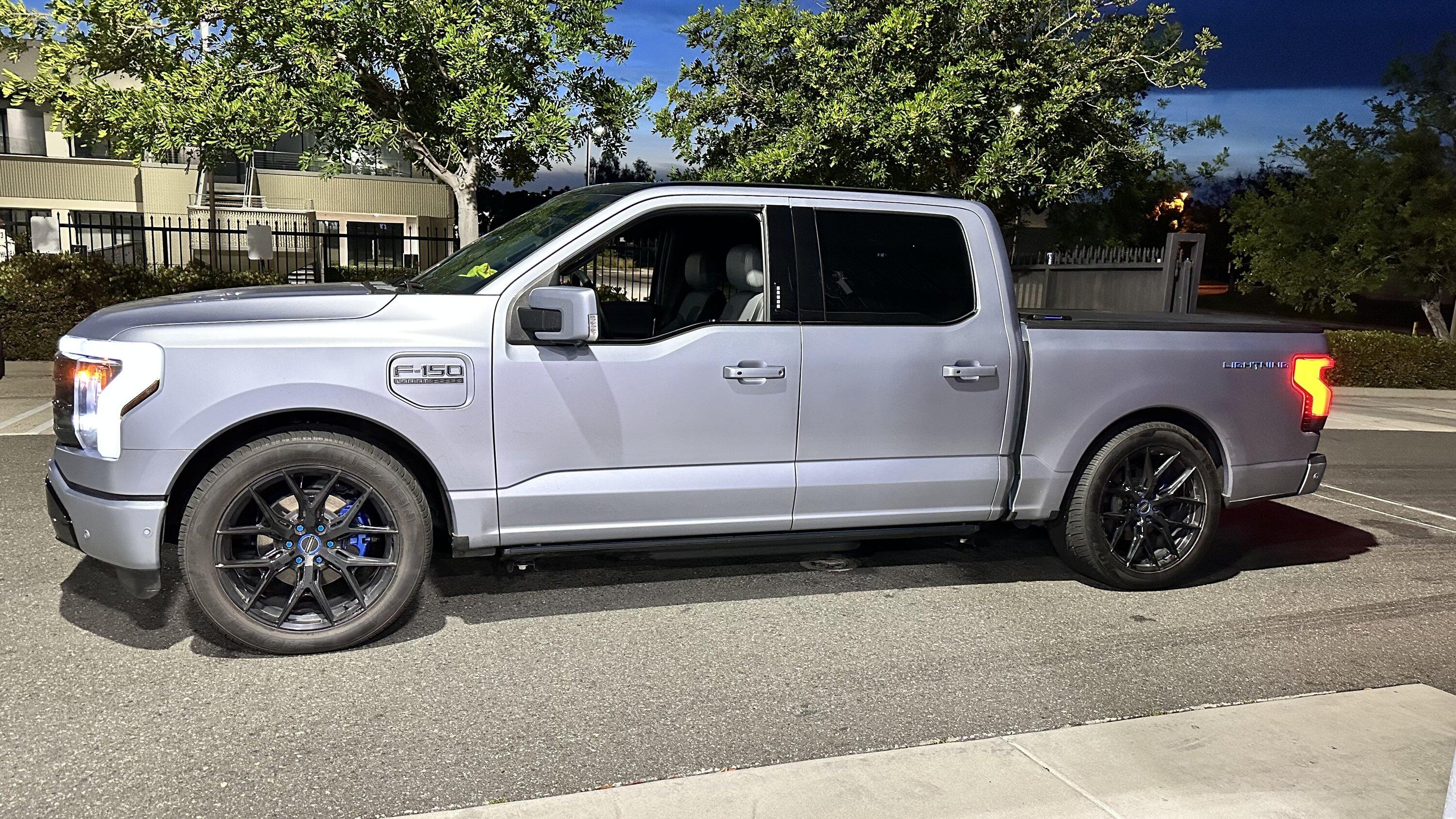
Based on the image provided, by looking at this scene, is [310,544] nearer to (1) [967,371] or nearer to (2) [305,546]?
(2) [305,546]

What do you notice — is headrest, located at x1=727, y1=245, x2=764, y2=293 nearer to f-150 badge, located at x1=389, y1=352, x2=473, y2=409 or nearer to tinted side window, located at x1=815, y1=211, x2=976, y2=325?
tinted side window, located at x1=815, y1=211, x2=976, y2=325

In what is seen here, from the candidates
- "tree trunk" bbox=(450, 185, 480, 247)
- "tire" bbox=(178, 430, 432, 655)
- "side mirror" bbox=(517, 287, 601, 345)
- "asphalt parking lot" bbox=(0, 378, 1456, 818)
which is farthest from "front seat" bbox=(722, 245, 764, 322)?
"tree trunk" bbox=(450, 185, 480, 247)

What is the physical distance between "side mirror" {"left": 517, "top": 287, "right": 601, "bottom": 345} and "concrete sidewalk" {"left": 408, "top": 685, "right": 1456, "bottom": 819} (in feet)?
5.93

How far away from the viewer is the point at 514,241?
512cm

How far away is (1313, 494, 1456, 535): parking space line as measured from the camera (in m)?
7.62

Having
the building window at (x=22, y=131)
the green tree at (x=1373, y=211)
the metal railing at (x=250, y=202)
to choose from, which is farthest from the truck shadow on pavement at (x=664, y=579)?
the building window at (x=22, y=131)

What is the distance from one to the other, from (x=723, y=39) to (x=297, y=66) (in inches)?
268

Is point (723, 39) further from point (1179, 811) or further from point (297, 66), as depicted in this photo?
point (1179, 811)

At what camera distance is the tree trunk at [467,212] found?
549 inches

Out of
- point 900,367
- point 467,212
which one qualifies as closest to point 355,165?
point 467,212

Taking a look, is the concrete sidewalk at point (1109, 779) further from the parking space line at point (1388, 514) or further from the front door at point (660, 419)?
the parking space line at point (1388, 514)

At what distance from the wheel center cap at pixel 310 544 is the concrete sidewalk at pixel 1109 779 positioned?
1.58 m

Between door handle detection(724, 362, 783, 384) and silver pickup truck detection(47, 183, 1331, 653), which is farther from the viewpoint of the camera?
door handle detection(724, 362, 783, 384)

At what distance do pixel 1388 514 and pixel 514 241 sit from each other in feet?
22.1
